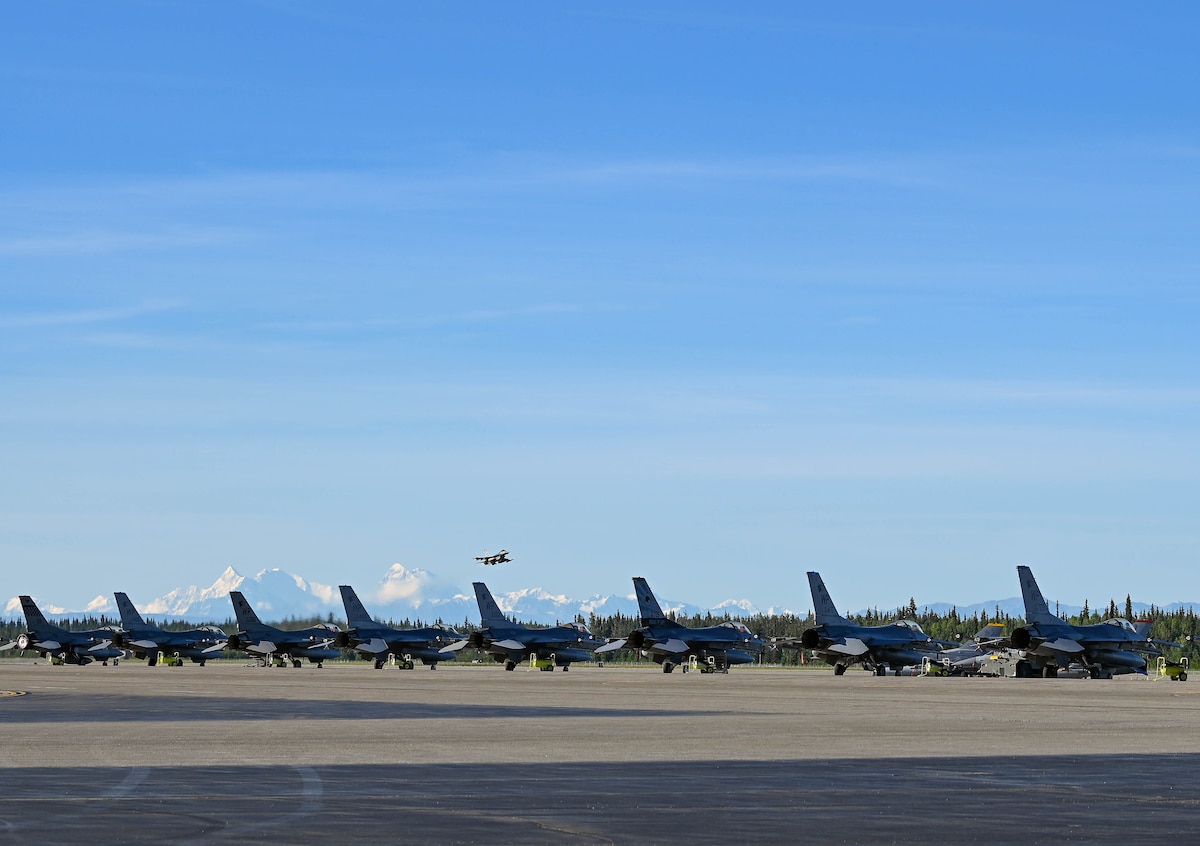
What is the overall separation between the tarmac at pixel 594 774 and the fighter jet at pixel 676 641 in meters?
68.3

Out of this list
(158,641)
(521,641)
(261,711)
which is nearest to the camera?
(261,711)

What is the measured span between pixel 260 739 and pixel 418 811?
1640 centimetres

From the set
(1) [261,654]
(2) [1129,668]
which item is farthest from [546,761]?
(1) [261,654]

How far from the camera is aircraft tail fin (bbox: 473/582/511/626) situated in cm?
12850

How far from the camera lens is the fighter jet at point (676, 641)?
122750 millimetres

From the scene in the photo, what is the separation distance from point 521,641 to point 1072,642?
Result: 42645mm

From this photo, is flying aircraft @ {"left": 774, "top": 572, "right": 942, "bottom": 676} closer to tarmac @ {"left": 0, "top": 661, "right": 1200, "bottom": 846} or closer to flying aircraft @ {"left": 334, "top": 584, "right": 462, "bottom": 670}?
flying aircraft @ {"left": 334, "top": 584, "right": 462, "bottom": 670}

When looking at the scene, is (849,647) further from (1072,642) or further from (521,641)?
(521,641)

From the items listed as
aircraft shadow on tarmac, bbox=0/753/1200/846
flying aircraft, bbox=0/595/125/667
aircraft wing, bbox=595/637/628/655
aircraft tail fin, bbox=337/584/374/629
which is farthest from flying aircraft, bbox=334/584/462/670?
aircraft shadow on tarmac, bbox=0/753/1200/846

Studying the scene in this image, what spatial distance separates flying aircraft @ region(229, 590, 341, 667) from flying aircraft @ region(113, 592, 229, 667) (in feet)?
20.2

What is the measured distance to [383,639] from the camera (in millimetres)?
136125

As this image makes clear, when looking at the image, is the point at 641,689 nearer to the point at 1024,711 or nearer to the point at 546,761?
the point at 1024,711

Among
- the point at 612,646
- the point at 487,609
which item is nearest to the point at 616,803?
the point at 612,646

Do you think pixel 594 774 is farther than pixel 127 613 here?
No
